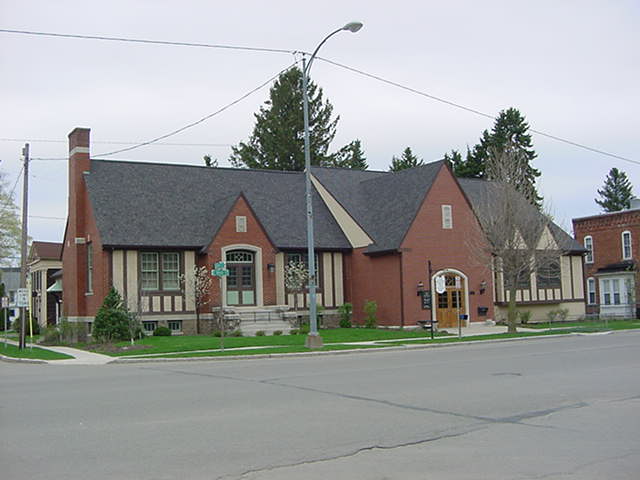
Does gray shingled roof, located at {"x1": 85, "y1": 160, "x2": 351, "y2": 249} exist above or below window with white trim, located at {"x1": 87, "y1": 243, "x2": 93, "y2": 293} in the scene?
above

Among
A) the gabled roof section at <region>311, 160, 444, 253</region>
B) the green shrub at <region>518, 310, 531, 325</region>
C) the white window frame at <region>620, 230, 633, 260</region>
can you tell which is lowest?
the green shrub at <region>518, 310, 531, 325</region>

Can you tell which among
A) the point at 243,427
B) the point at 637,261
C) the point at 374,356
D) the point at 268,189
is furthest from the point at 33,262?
the point at 243,427

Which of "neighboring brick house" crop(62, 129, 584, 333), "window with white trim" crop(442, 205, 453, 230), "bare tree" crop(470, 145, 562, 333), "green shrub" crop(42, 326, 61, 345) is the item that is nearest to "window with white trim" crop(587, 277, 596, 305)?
"neighboring brick house" crop(62, 129, 584, 333)

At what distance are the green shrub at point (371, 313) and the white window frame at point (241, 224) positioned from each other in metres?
7.35

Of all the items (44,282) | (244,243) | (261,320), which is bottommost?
(261,320)

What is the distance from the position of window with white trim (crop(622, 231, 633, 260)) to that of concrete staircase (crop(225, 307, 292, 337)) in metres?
28.5

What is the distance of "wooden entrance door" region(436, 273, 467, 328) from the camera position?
3856 cm

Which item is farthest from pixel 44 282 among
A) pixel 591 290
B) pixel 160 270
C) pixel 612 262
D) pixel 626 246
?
pixel 626 246

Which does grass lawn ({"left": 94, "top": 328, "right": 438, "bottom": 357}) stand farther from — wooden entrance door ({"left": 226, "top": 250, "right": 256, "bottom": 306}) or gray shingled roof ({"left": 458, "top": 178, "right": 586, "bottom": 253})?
gray shingled roof ({"left": 458, "top": 178, "right": 586, "bottom": 253})

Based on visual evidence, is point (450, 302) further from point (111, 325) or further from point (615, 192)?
point (615, 192)

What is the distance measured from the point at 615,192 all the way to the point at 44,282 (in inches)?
2904

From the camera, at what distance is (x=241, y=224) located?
37062mm

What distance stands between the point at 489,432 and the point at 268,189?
1300 inches

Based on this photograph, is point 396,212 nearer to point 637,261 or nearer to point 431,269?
point 431,269
